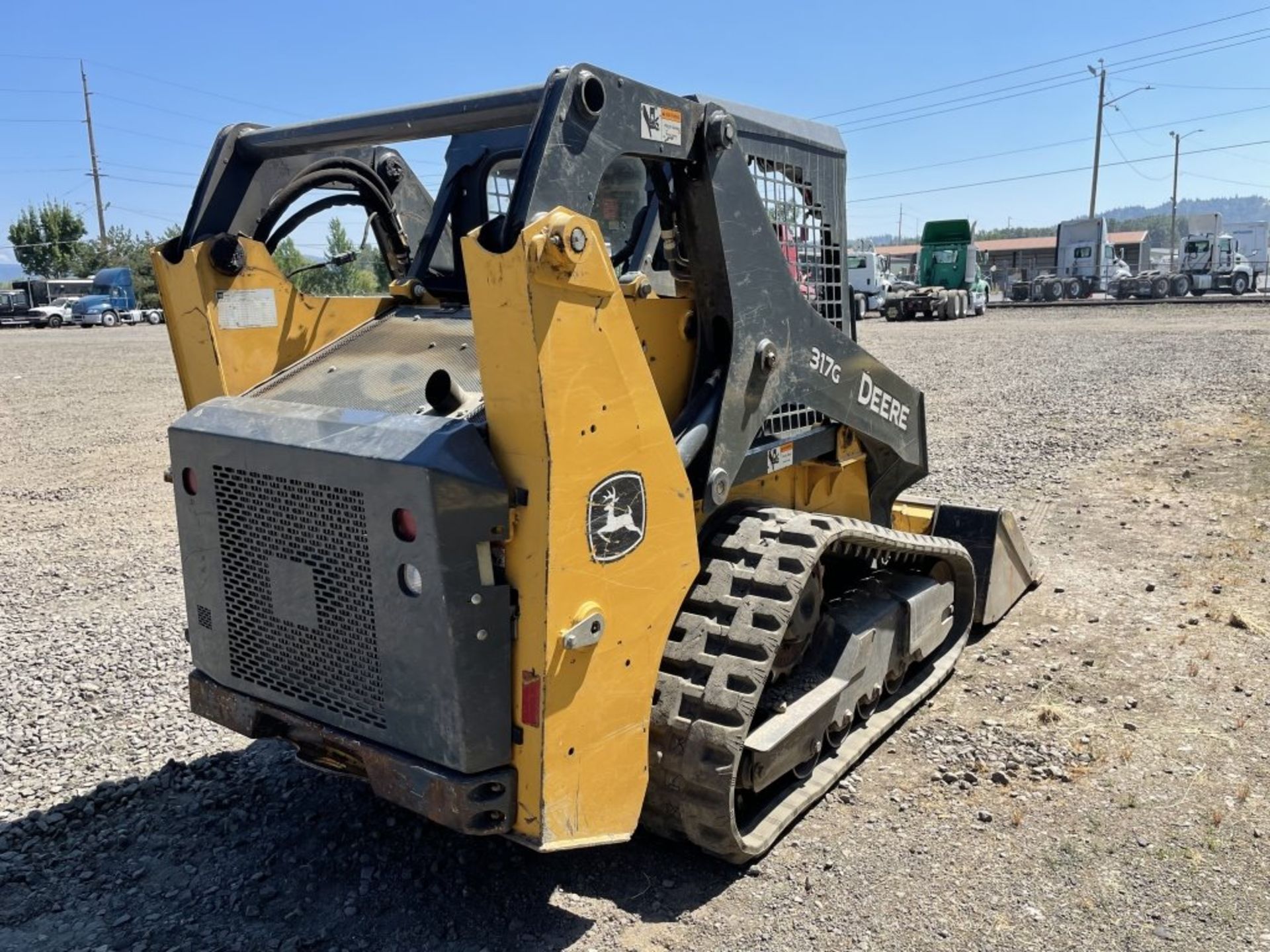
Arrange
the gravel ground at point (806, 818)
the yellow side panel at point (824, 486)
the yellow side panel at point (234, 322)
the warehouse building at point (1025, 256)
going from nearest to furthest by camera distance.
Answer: the gravel ground at point (806, 818) → the yellow side panel at point (234, 322) → the yellow side panel at point (824, 486) → the warehouse building at point (1025, 256)

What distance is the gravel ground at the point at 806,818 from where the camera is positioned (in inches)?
124

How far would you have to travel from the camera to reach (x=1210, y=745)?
4223 mm

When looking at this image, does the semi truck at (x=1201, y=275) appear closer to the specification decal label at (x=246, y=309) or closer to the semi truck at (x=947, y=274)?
the semi truck at (x=947, y=274)

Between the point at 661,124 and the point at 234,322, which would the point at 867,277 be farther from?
the point at 661,124

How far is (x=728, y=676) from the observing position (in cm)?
326

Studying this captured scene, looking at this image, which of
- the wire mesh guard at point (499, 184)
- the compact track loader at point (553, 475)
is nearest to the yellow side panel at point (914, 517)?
the compact track loader at point (553, 475)

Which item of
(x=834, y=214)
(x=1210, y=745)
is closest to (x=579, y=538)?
(x=834, y=214)

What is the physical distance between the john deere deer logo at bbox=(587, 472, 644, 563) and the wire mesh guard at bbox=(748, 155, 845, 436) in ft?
3.56

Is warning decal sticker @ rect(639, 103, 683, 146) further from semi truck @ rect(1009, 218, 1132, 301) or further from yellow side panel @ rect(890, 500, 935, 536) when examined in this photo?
semi truck @ rect(1009, 218, 1132, 301)

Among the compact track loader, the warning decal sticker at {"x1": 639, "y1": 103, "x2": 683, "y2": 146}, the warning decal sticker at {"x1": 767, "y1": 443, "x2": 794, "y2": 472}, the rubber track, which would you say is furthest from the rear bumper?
the warning decal sticker at {"x1": 639, "y1": 103, "x2": 683, "y2": 146}

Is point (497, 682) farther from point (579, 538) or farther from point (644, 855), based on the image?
point (644, 855)

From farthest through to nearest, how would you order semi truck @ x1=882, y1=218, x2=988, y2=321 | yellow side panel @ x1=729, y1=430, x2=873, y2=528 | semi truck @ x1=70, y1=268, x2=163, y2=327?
1. semi truck @ x1=70, y1=268, x2=163, y2=327
2. semi truck @ x1=882, y1=218, x2=988, y2=321
3. yellow side panel @ x1=729, y1=430, x2=873, y2=528

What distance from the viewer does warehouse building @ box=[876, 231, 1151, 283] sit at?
181ft

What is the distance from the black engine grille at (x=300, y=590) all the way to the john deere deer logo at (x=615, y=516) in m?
0.64
